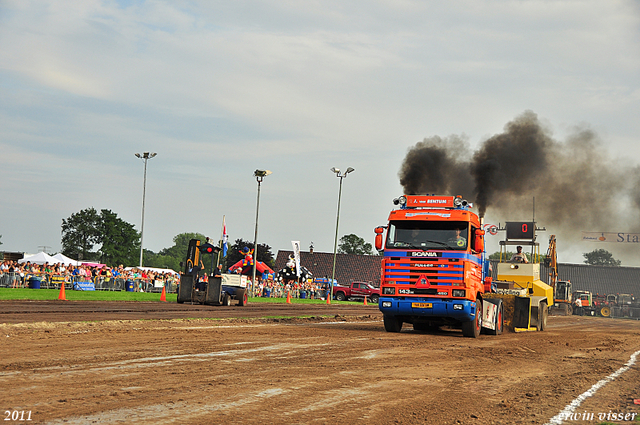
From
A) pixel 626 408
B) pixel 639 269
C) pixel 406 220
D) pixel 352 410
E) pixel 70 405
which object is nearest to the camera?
pixel 70 405

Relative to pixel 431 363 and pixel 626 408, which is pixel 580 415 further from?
pixel 431 363

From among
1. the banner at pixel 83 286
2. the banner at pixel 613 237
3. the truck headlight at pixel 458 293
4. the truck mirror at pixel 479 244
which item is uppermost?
the banner at pixel 613 237

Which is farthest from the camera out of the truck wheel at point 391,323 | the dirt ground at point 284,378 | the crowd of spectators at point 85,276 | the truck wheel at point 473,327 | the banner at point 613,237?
the banner at point 613,237

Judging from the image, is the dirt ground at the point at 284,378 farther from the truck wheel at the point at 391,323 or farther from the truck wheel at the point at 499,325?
the truck wheel at the point at 499,325

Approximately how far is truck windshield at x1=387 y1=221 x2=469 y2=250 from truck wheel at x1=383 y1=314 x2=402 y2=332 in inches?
102

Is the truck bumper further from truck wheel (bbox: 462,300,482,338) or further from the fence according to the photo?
the fence

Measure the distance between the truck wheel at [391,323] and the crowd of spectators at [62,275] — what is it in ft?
70.0

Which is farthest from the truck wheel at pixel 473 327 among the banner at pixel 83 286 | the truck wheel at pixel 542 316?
the banner at pixel 83 286

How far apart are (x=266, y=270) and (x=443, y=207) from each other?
154ft

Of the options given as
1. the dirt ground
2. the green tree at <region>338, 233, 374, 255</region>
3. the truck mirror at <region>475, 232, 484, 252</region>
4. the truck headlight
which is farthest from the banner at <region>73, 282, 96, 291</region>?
the green tree at <region>338, 233, 374, 255</region>

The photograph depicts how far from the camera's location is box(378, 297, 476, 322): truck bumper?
17.5 metres

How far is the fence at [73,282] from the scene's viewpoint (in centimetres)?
3697

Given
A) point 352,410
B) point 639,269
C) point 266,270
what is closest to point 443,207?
point 352,410

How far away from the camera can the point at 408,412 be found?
7.14m
